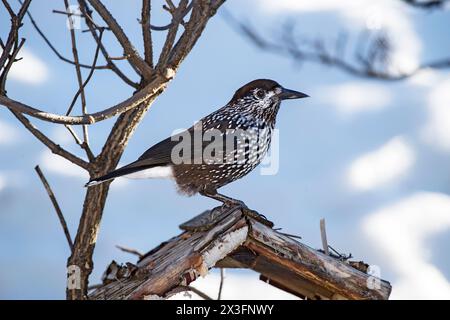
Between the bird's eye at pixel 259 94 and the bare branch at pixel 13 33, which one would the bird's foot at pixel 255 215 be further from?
the bare branch at pixel 13 33

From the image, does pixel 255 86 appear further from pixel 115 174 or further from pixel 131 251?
pixel 131 251

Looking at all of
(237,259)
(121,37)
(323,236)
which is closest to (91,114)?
(121,37)

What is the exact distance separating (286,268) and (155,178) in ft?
3.58

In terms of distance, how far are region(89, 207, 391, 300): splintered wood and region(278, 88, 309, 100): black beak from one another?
102 centimetres

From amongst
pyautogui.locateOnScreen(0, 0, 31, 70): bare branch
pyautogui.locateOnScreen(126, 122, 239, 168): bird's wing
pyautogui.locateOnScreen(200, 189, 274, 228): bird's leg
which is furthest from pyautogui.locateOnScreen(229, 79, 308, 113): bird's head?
pyautogui.locateOnScreen(0, 0, 31, 70): bare branch

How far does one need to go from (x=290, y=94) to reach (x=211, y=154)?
760 mm

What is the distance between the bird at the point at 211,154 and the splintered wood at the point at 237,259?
11.9 inches

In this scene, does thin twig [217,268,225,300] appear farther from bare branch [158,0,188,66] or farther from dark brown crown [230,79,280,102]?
bare branch [158,0,188,66]

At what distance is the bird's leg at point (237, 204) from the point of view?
4664 millimetres

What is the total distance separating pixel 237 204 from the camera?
16.3 ft

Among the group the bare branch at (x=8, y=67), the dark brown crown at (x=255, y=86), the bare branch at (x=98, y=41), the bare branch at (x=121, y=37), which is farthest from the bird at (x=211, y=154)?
the bare branch at (x=8, y=67)
